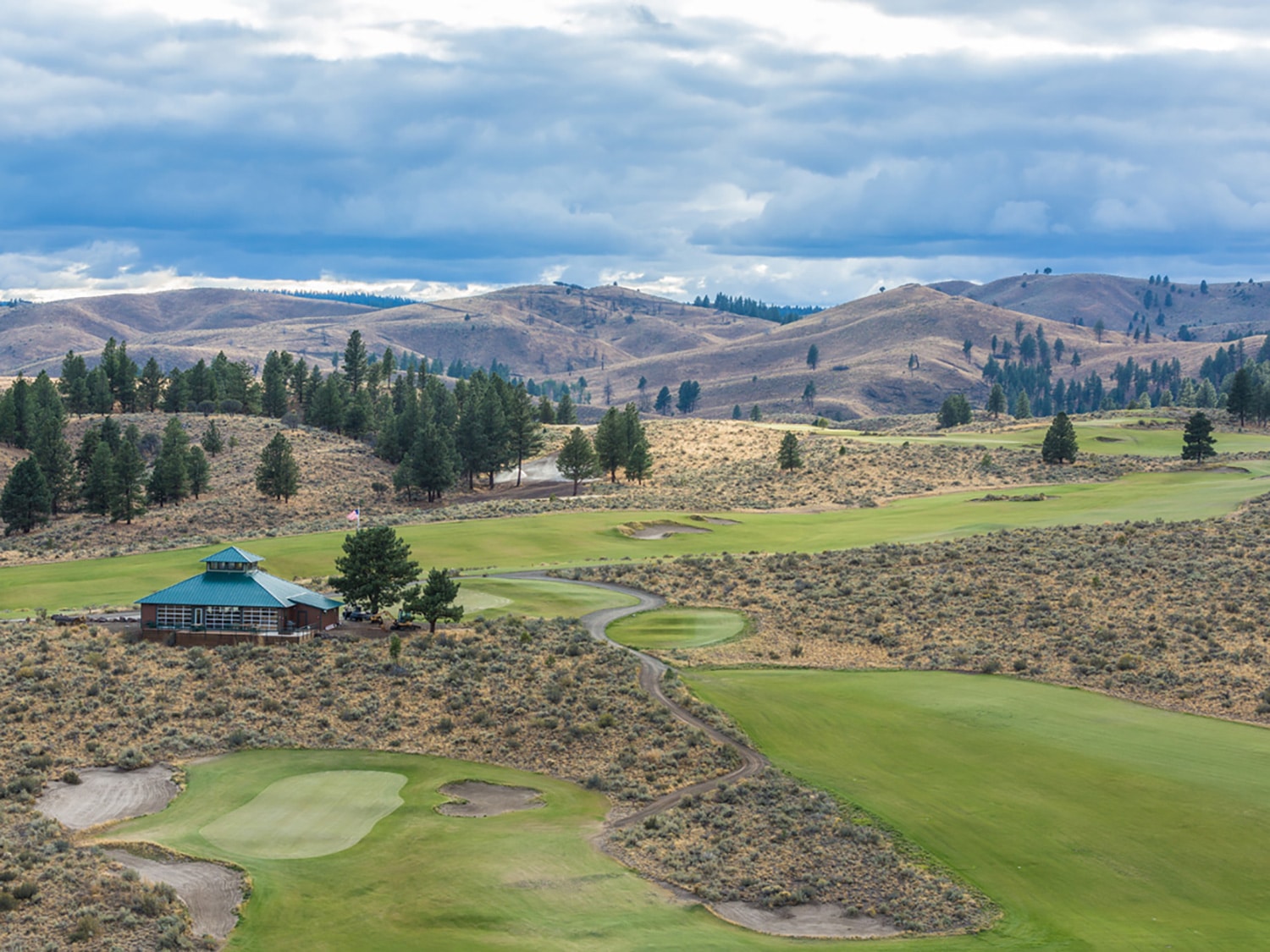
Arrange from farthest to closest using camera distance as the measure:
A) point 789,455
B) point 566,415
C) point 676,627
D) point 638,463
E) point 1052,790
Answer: point 566,415 → point 789,455 → point 638,463 → point 676,627 → point 1052,790

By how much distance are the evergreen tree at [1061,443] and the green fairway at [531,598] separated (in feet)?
237

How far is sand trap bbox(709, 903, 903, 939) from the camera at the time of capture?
2650 centimetres

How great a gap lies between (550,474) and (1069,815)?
350 ft

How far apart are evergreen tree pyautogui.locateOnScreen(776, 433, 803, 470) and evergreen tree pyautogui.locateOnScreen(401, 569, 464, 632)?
7628 cm

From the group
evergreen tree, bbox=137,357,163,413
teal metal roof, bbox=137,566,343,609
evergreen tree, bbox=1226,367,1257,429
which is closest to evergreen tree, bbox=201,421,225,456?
evergreen tree, bbox=137,357,163,413

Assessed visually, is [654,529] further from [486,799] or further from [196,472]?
[196,472]

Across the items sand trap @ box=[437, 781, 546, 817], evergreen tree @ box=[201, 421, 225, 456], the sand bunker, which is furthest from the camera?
evergreen tree @ box=[201, 421, 225, 456]

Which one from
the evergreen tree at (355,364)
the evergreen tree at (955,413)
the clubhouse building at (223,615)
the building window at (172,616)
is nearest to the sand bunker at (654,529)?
the clubhouse building at (223,615)

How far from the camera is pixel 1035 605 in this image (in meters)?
56.1

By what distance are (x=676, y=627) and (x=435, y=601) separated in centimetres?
1207

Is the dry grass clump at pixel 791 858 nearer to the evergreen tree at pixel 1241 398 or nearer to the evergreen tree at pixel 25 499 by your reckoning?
the evergreen tree at pixel 25 499

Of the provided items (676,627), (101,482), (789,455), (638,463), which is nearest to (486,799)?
(676,627)

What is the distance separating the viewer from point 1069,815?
31.7m

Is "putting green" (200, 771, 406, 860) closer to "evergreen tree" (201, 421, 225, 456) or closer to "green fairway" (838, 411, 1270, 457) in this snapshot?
"evergreen tree" (201, 421, 225, 456)
